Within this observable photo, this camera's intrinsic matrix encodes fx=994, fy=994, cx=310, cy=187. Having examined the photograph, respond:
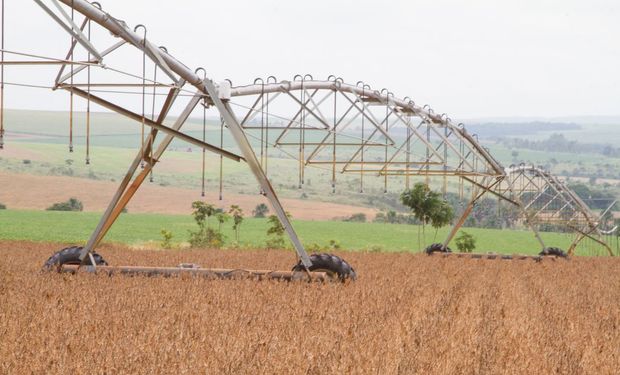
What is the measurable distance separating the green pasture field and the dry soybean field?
31.1 metres

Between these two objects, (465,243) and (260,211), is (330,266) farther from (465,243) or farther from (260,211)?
(260,211)

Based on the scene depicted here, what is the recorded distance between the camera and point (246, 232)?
5397 centimetres

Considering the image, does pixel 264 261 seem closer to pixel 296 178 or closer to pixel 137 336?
pixel 137 336

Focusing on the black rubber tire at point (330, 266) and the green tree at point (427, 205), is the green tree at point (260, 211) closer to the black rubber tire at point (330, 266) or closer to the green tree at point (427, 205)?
the green tree at point (427, 205)

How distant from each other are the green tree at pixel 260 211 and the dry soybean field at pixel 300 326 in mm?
53507

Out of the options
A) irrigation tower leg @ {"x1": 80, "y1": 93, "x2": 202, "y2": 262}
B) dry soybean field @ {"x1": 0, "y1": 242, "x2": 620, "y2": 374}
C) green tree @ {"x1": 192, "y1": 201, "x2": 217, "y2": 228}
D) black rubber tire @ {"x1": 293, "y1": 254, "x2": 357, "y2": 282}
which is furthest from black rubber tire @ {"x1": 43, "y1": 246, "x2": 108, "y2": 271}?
green tree @ {"x1": 192, "y1": 201, "x2": 217, "y2": 228}

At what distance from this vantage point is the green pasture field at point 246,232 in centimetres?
4653

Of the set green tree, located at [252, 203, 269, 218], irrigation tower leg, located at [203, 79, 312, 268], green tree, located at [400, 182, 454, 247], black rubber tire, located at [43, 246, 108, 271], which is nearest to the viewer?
irrigation tower leg, located at [203, 79, 312, 268]

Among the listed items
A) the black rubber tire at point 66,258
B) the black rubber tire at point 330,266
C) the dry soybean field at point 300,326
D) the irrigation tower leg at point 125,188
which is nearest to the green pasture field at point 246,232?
the black rubber tire at point 66,258

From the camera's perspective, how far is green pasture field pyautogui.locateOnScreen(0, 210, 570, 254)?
46531 millimetres

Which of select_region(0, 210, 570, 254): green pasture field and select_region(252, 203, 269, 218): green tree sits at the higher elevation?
select_region(252, 203, 269, 218): green tree

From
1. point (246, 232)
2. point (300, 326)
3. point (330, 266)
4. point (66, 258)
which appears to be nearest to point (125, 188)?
point (66, 258)

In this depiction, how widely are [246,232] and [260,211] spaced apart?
14677 mm

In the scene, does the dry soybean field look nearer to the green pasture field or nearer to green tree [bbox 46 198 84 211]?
the green pasture field
